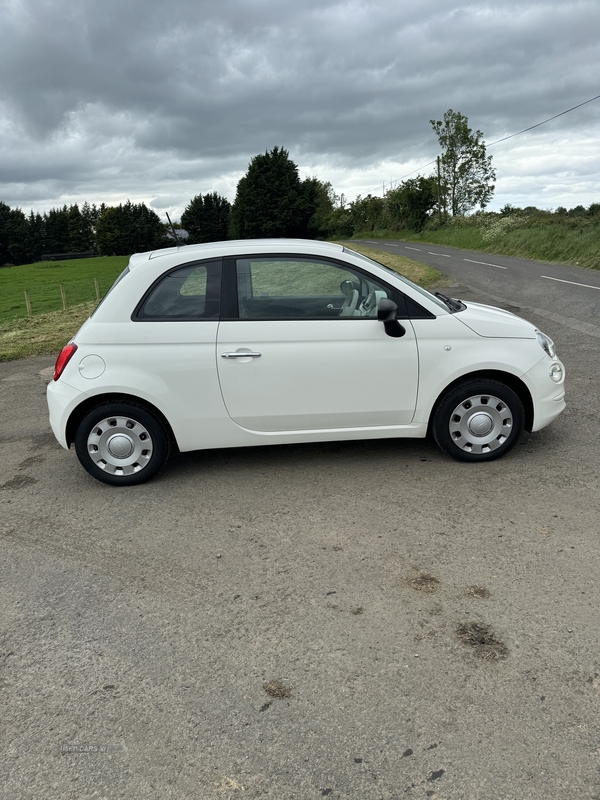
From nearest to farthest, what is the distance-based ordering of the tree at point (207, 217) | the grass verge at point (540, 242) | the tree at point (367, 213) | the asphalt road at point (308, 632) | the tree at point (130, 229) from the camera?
1. the asphalt road at point (308, 632)
2. the grass verge at point (540, 242)
3. the tree at point (367, 213)
4. the tree at point (207, 217)
5. the tree at point (130, 229)

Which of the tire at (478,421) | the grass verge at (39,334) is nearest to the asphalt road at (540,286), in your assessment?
the tire at (478,421)

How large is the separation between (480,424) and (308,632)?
2.51 meters

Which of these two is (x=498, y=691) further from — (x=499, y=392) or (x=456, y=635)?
(x=499, y=392)

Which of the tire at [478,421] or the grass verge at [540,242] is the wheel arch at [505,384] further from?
the grass verge at [540,242]

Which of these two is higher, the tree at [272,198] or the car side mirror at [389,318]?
the tree at [272,198]

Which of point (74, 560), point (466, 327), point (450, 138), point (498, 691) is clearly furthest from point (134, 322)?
point (450, 138)

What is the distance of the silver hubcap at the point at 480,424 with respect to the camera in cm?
497

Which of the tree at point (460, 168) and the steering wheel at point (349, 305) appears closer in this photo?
the steering wheel at point (349, 305)

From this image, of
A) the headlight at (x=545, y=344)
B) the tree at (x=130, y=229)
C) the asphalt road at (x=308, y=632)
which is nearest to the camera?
the asphalt road at (x=308, y=632)

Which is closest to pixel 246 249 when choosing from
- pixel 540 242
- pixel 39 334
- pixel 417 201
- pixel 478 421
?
pixel 478 421

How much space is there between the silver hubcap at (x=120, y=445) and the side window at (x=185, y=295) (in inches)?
32.4

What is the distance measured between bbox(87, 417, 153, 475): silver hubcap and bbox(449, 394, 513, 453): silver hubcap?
2.35m

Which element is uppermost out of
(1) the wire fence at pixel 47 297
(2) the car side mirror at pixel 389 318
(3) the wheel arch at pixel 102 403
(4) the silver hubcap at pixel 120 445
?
(2) the car side mirror at pixel 389 318

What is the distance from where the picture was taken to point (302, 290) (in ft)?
16.8
